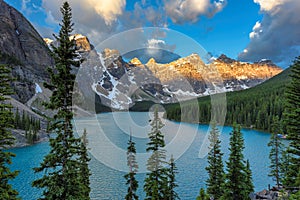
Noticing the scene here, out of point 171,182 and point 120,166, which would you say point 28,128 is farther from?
point 171,182

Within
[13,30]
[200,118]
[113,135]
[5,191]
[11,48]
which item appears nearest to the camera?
[5,191]

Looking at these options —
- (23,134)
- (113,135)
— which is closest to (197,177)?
(113,135)

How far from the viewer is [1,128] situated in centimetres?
1277

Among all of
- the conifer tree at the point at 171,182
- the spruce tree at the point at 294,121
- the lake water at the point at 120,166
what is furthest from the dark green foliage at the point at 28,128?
the spruce tree at the point at 294,121

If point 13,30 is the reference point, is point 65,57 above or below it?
below

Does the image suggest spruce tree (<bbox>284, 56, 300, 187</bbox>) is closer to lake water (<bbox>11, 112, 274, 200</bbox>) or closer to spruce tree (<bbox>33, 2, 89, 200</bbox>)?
spruce tree (<bbox>33, 2, 89, 200</bbox>)

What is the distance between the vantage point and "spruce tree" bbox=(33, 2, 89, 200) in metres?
12.6

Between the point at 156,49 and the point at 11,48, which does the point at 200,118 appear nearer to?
the point at 156,49

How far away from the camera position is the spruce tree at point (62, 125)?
12555 mm

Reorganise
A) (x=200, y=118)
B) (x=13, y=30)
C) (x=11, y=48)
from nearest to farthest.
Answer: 1. (x=200, y=118)
2. (x=11, y=48)
3. (x=13, y=30)

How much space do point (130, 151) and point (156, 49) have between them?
12589 mm

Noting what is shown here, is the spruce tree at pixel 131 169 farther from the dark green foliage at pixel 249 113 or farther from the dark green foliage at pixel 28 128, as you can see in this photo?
the dark green foliage at pixel 249 113

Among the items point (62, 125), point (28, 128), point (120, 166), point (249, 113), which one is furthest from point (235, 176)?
point (249, 113)

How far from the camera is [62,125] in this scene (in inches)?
523
